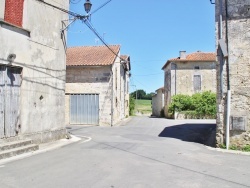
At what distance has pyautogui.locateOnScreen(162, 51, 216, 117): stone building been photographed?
35938mm

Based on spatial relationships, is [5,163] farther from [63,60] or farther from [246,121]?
[246,121]

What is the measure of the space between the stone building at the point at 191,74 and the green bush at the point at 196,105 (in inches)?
159

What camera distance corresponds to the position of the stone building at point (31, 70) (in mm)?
9375

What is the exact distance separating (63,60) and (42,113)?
2.81 meters

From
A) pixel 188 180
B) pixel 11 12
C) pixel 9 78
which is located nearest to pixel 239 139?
pixel 188 180

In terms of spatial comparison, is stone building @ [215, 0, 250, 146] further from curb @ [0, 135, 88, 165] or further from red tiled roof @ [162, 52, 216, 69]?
red tiled roof @ [162, 52, 216, 69]

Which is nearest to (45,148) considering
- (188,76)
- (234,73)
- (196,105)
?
(234,73)

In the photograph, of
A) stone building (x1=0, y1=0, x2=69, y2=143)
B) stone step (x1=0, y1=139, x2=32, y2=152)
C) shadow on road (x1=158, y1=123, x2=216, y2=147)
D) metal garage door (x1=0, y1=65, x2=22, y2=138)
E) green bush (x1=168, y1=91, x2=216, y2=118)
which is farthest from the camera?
green bush (x1=168, y1=91, x2=216, y2=118)

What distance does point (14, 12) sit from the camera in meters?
9.73

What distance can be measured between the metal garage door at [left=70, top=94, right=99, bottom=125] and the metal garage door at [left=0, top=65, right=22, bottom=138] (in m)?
12.3

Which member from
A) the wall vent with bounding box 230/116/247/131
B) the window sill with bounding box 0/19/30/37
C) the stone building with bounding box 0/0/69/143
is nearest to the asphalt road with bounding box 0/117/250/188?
the wall vent with bounding box 230/116/247/131

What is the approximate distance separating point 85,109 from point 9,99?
1273cm

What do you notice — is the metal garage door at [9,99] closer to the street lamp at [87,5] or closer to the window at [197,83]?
the street lamp at [87,5]

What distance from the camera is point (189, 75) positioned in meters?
36.3
